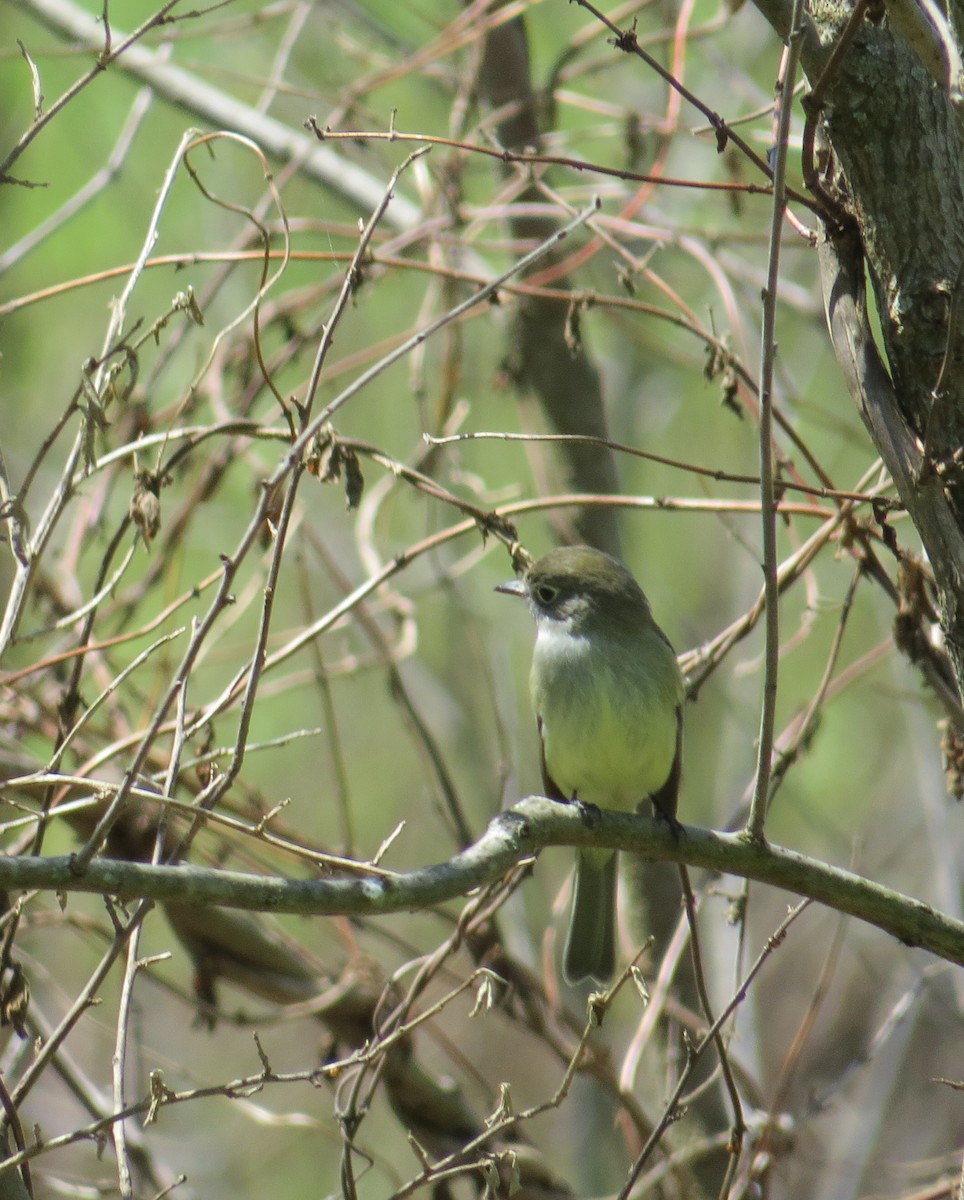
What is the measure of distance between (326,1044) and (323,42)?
663 cm

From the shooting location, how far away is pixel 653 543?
371 inches

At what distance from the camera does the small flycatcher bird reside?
4.20 m

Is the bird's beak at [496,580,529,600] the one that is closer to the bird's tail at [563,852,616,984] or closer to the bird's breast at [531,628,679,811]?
the bird's breast at [531,628,679,811]

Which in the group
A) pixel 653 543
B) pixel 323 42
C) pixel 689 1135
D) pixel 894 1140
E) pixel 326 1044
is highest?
pixel 323 42

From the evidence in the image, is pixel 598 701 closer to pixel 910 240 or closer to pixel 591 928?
pixel 591 928

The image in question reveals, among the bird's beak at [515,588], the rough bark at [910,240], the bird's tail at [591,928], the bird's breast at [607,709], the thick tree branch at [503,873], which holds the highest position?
the rough bark at [910,240]

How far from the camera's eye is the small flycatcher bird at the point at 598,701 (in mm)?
4195

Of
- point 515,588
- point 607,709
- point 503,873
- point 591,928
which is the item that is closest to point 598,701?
point 607,709

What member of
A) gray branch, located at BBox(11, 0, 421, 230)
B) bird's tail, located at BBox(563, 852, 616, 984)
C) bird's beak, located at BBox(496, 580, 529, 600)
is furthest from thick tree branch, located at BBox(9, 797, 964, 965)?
gray branch, located at BBox(11, 0, 421, 230)

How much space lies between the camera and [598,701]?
4.20m

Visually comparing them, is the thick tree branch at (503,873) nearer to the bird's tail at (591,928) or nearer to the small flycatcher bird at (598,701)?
the small flycatcher bird at (598,701)

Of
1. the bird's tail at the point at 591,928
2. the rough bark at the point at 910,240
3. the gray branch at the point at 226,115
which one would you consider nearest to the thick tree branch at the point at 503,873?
the rough bark at the point at 910,240

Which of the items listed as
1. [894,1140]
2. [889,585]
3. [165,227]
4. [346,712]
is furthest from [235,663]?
[889,585]

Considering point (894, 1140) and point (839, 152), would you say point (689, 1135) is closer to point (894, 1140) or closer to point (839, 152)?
point (839, 152)
